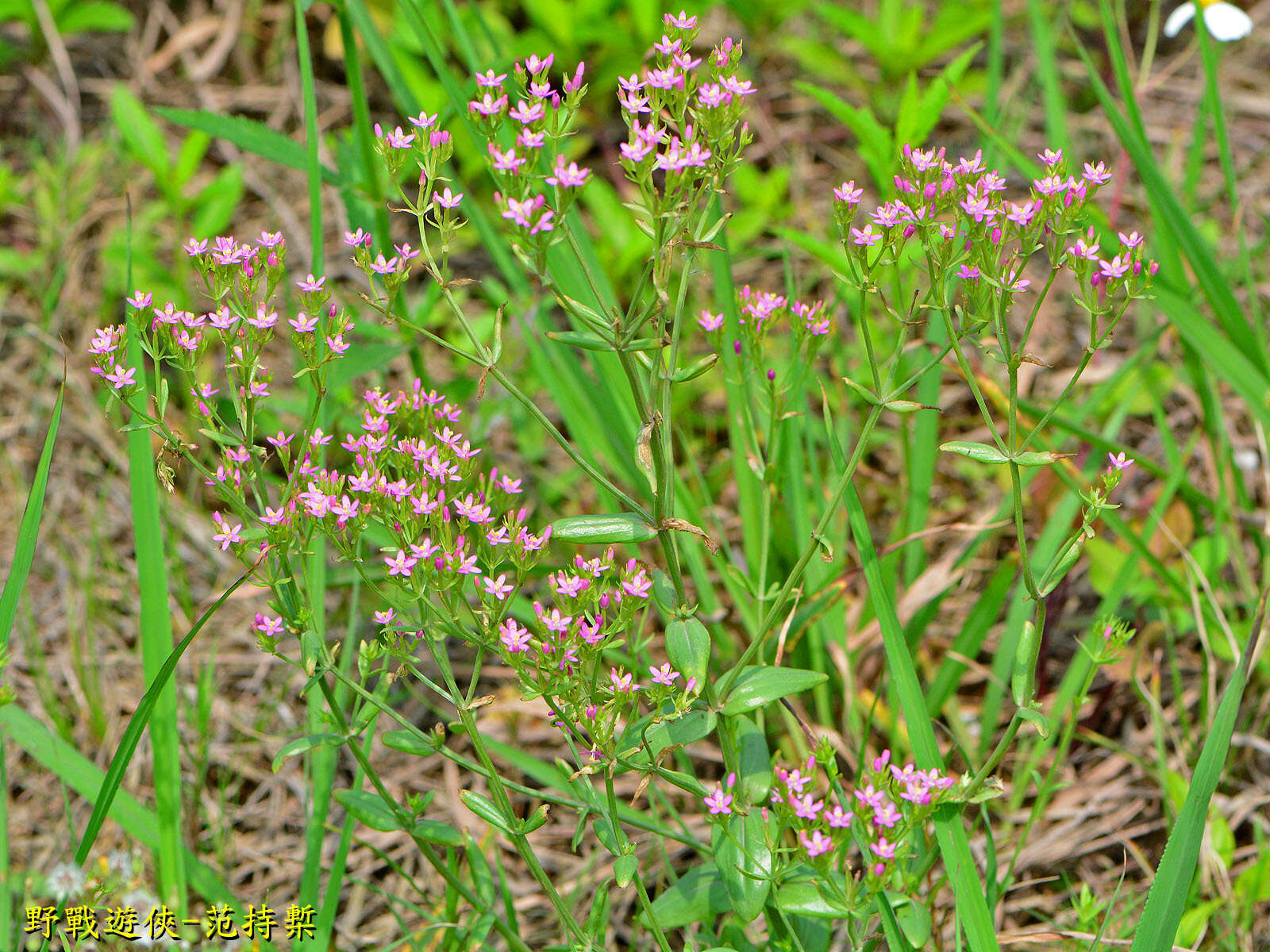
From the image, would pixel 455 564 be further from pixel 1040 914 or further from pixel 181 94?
pixel 181 94

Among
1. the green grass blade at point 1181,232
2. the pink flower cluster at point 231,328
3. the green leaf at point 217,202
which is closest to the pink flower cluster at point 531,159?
the pink flower cluster at point 231,328

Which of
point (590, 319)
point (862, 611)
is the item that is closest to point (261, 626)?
point (590, 319)

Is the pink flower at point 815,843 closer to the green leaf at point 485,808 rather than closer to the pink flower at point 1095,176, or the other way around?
the green leaf at point 485,808

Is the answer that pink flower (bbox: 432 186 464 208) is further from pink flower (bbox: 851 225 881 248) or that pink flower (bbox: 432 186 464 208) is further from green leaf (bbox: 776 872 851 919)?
green leaf (bbox: 776 872 851 919)

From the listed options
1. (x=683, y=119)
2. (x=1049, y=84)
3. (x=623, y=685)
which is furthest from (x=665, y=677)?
(x=1049, y=84)

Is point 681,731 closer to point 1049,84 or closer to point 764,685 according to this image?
point 764,685
